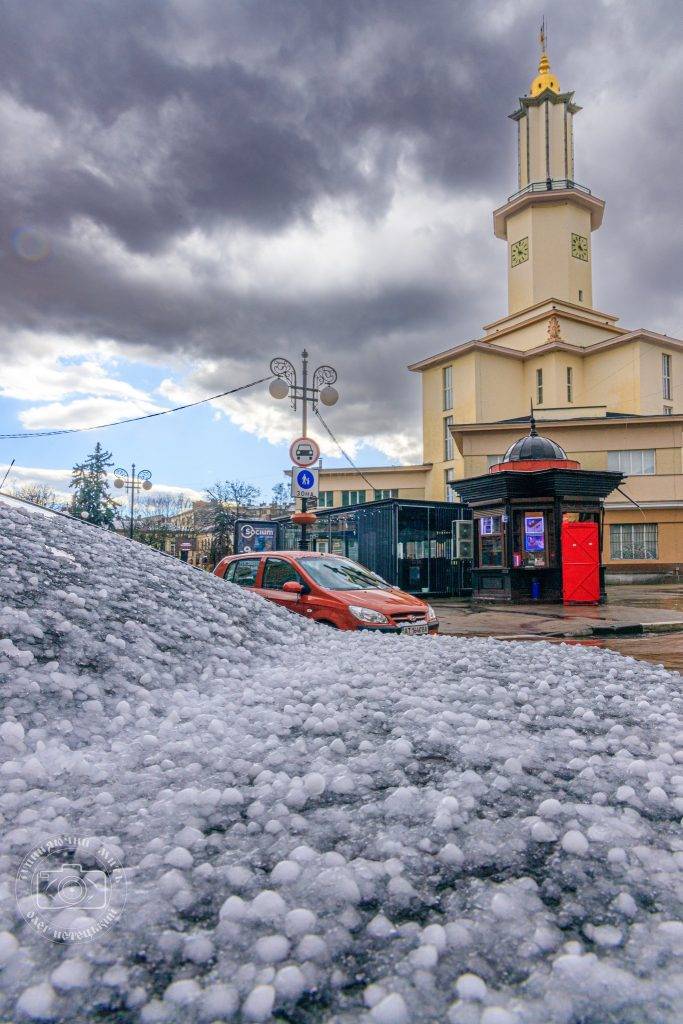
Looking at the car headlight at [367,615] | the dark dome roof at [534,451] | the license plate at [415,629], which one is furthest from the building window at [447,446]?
the car headlight at [367,615]

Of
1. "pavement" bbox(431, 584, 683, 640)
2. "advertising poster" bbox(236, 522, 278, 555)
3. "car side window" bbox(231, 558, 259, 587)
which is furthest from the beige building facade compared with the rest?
"car side window" bbox(231, 558, 259, 587)

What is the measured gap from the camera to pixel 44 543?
5.94m

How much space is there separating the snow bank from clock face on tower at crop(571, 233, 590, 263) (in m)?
47.5

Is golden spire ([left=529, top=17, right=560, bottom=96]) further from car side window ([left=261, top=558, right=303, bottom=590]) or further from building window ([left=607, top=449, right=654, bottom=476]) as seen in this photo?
car side window ([left=261, top=558, right=303, bottom=590])

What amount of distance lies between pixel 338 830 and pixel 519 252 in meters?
50.0

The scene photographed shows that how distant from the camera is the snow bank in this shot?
65.7 inches

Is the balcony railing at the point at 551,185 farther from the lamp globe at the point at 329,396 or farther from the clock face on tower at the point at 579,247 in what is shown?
the lamp globe at the point at 329,396

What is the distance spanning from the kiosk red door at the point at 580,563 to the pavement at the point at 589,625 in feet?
1.92

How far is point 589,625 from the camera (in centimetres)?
1199

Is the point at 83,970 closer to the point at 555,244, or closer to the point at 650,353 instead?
the point at 650,353

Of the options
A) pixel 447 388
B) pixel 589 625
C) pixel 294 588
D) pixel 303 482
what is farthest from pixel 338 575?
pixel 447 388

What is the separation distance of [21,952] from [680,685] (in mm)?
5135

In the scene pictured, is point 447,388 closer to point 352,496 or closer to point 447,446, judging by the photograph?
point 447,446

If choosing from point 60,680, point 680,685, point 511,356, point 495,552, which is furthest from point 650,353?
point 60,680
